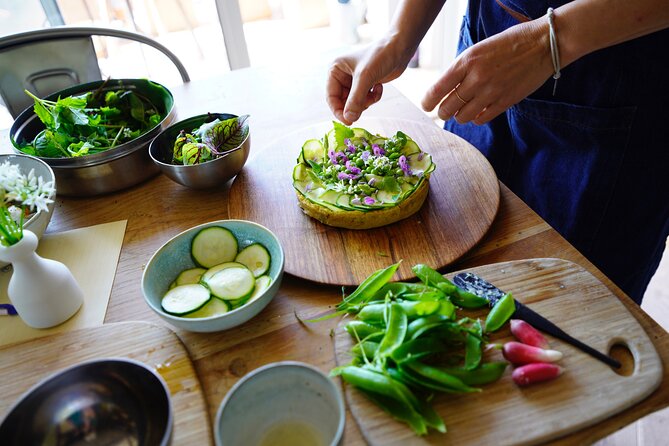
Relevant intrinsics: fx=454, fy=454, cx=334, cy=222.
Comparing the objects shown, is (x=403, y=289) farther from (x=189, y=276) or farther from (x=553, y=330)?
(x=189, y=276)

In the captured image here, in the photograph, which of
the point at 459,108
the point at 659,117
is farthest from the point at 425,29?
the point at 659,117

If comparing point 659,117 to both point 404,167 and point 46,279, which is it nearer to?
point 404,167

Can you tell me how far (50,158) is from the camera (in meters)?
1.70

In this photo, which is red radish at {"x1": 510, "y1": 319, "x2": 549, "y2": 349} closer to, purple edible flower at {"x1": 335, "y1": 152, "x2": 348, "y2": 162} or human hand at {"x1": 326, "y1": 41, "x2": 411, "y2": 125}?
purple edible flower at {"x1": 335, "y1": 152, "x2": 348, "y2": 162}

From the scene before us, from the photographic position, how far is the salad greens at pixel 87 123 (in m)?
1.78

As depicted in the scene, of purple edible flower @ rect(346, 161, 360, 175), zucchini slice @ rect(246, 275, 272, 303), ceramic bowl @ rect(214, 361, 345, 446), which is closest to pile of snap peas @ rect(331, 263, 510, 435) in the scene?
ceramic bowl @ rect(214, 361, 345, 446)

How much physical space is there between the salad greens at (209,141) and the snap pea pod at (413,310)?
886 millimetres

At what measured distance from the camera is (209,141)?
1.76 m

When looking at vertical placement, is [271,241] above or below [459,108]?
below

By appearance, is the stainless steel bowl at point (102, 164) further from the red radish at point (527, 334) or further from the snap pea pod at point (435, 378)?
the red radish at point (527, 334)

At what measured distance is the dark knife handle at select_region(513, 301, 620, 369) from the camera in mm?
1134

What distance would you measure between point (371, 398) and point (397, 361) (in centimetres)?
11

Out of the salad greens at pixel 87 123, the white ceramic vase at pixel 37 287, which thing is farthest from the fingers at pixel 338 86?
the white ceramic vase at pixel 37 287

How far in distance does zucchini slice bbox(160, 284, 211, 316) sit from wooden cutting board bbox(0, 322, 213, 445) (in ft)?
0.27
